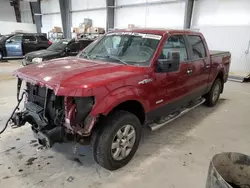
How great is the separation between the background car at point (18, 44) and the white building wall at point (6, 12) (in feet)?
28.7

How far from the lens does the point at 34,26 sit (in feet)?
62.0

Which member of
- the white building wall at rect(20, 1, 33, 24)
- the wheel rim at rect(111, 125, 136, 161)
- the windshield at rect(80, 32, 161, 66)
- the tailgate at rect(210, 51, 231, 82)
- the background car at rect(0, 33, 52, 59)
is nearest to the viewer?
the wheel rim at rect(111, 125, 136, 161)

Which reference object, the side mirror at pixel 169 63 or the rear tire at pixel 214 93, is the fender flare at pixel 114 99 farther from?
the rear tire at pixel 214 93

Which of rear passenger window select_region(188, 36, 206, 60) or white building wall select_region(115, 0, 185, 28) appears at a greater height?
white building wall select_region(115, 0, 185, 28)

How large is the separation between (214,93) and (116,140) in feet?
10.5

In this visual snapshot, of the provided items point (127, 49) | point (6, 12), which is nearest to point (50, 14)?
point (6, 12)

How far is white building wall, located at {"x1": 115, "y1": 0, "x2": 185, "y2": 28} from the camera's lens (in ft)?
31.3

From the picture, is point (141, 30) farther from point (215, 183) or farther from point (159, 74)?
point (215, 183)

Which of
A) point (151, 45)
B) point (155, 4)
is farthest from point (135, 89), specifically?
point (155, 4)

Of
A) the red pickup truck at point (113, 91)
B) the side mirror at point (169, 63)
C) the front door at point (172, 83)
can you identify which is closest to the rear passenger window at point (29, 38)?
the red pickup truck at point (113, 91)

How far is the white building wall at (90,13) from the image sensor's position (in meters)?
12.9

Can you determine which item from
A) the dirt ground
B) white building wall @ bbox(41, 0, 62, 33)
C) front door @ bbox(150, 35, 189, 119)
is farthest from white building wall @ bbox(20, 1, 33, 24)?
front door @ bbox(150, 35, 189, 119)

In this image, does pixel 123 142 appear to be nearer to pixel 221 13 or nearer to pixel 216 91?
pixel 216 91

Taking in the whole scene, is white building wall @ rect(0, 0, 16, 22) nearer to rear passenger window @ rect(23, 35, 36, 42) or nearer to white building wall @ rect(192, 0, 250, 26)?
rear passenger window @ rect(23, 35, 36, 42)
